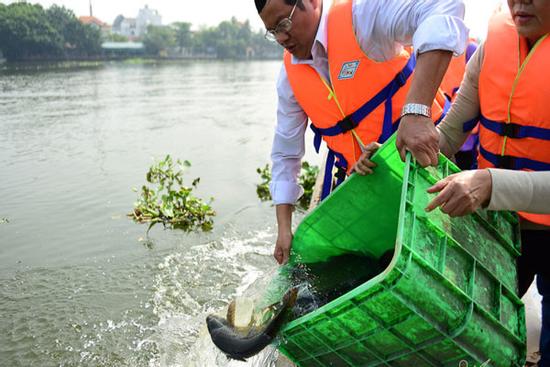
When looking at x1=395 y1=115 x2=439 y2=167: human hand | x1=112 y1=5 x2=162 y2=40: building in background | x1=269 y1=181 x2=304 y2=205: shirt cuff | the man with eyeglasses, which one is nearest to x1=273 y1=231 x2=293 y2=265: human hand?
the man with eyeglasses

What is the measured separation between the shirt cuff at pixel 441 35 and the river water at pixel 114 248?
1761 millimetres

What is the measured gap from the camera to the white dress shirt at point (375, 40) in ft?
6.63

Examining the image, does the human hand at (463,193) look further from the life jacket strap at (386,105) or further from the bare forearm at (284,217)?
the bare forearm at (284,217)

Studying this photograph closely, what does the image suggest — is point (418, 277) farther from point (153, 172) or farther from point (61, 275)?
point (153, 172)

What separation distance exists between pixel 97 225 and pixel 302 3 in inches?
201

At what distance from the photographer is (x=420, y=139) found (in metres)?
1.87

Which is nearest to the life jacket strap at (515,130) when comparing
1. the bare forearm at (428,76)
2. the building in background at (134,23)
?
the bare forearm at (428,76)

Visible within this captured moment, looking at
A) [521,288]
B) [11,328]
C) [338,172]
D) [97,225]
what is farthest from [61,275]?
[521,288]

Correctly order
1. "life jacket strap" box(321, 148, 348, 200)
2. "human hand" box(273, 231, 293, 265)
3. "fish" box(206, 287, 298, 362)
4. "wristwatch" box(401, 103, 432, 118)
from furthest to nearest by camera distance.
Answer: "life jacket strap" box(321, 148, 348, 200) → "human hand" box(273, 231, 293, 265) → "wristwatch" box(401, 103, 432, 118) → "fish" box(206, 287, 298, 362)

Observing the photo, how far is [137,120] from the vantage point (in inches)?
591

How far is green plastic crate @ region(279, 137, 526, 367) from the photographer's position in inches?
59.1

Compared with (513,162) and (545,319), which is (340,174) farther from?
(545,319)

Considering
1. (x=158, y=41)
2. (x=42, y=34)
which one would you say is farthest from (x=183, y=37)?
(x=42, y=34)

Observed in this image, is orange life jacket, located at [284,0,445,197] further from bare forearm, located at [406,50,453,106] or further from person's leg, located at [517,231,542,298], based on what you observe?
person's leg, located at [517,231,542,298]
